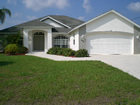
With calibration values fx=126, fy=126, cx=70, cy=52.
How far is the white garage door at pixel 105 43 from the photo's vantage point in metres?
15.5

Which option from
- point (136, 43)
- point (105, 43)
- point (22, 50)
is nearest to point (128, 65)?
point (105, 43)

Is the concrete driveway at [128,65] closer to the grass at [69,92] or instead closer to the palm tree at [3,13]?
the grass at [69,92]

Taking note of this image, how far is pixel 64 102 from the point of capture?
3.28 metres

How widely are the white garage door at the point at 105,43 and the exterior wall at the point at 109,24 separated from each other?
0.76m

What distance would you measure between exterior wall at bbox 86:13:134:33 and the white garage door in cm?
76

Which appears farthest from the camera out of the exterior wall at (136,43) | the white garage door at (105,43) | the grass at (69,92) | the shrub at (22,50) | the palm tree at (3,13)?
the palm tree at (3,13)

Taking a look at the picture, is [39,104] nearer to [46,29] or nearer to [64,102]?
[64,102]

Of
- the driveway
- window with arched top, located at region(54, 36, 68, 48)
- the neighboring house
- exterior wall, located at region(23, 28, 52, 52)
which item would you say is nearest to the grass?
the driveway

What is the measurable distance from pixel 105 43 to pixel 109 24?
7.75 ft

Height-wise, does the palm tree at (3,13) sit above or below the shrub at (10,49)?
above

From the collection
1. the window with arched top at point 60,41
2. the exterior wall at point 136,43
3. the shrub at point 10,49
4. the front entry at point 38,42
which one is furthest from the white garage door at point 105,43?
the front entry at point 38,42

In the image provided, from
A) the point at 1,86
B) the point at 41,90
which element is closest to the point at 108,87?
the point at 41,90

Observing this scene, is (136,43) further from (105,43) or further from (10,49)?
(10,49)

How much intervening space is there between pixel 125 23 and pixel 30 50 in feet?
44.9
